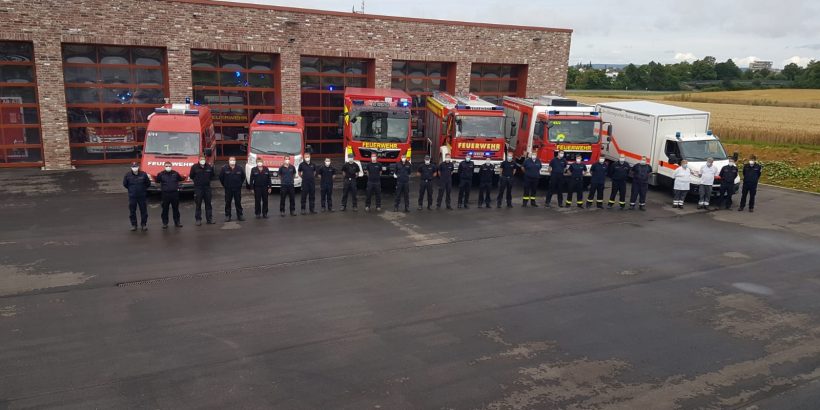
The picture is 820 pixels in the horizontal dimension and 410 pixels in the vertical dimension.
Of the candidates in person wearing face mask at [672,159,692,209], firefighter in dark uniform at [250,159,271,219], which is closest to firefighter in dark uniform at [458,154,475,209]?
firefighter in dark uniform at [250,159,271,219]

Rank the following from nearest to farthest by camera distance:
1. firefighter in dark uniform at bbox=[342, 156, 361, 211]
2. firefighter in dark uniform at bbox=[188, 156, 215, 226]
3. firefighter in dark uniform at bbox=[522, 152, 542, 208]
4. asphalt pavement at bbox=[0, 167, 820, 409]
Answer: asphalt pavement at bbox=[0, 167, 820, 409]
firefighter in dark uniform at bbox=[188, 156, 215, 226]
firefighter in dark uniform at bbox=[342, 156, 361, 211]
firefighter in dark uniform at bbox=[522, 152, 542, 208]

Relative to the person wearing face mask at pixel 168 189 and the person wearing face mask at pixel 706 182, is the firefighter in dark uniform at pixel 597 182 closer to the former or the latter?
the person wearing face mask at pixel 706 182

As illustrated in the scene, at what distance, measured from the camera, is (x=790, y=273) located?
492 inches

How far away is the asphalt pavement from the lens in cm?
735

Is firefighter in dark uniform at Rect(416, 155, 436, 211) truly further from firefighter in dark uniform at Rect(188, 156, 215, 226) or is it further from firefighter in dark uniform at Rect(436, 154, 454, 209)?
firefighter in dark uniform at Rect(188, 156, 215, 226)

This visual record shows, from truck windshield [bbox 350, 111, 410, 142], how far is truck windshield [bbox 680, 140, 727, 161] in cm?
901

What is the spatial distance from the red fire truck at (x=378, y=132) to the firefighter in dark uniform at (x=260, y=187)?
3805 mm

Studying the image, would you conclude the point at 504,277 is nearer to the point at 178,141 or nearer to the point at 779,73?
the point at 178,141

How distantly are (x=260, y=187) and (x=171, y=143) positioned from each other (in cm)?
410

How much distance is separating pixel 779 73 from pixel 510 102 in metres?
87.1

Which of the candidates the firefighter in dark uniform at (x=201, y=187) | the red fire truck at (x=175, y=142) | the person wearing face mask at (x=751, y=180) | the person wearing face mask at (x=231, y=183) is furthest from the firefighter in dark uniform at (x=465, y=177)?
the person wearing face mask at (x=751, y=180)

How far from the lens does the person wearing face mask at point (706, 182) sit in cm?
1853

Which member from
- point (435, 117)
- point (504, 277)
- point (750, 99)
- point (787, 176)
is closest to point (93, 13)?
point (435, 117)

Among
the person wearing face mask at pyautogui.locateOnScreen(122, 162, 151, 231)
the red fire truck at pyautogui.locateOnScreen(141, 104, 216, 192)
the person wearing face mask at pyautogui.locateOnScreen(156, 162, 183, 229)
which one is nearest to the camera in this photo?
the person wearing face mask at pyautogui.locateOnScreen(122, 162, 151, 231)
